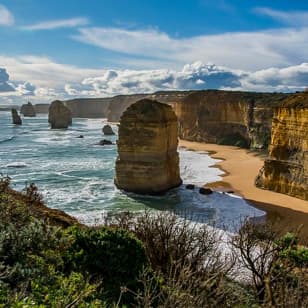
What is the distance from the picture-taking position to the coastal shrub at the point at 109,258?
10953mm

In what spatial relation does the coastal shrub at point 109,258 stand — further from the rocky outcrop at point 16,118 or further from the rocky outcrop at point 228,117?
the rocky outcrop at point 16,118

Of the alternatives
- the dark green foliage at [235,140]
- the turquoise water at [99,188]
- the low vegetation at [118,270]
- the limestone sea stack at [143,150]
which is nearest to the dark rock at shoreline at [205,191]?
the turquoise water at [99,188]

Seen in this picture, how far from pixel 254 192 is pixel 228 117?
40.7m

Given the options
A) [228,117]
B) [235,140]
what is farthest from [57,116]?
[235,140]

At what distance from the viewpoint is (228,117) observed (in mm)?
72125

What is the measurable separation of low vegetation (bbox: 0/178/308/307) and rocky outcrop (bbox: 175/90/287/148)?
162 feet

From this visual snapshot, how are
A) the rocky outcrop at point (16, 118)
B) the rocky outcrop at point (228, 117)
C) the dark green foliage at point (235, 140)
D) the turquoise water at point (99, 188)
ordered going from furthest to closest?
the rocky outcrop at point (16, 118) → the dark green foliage at point (235, 140) → the rocky outcrop at point (228, 117) → the turquoise water at point (99, 188)

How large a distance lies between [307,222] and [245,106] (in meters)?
44.9

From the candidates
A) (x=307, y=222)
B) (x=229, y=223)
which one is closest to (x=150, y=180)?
(x=229, y=223)

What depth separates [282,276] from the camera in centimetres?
1205

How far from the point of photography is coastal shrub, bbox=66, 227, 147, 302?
11.0m

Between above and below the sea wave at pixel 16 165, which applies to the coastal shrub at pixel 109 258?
above

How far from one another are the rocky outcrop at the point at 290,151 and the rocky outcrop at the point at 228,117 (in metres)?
29.3

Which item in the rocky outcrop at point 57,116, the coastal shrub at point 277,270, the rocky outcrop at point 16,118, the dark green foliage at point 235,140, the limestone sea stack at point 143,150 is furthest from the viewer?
the rocky outcrop at point 16,118
